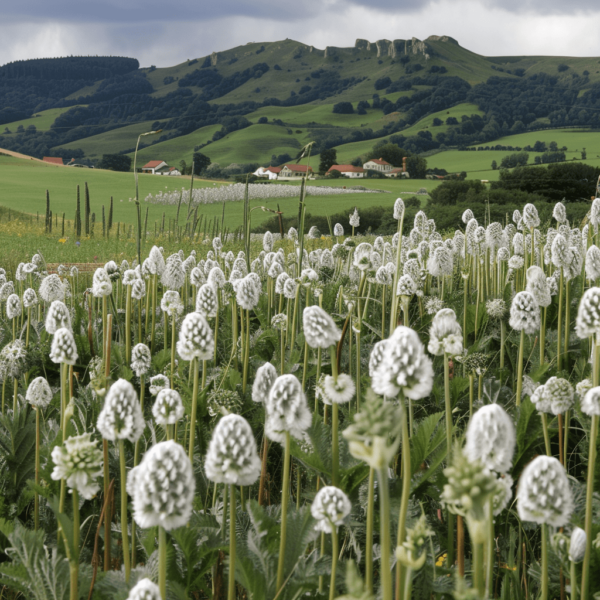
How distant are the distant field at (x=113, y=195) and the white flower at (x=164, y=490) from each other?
1904cm

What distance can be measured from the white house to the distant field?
A: 7115cm

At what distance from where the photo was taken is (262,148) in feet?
619

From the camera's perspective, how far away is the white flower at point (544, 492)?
1.37 metres

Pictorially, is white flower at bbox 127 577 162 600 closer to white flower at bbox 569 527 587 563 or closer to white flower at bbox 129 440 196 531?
white flower at bbox 129 440 196 531

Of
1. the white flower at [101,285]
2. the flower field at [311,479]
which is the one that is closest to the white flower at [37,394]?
the flower field at [311,479]

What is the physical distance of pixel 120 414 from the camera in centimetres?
178

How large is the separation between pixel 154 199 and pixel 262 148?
153 meters

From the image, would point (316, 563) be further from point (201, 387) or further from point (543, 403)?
point (201, 387)

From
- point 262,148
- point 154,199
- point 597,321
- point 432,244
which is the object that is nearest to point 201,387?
point 597,321

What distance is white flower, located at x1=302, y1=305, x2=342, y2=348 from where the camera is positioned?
212cm

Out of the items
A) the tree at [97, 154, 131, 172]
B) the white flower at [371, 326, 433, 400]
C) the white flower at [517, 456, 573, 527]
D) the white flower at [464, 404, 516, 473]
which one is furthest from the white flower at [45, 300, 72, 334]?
the tree at [97, 154, 131, 172]

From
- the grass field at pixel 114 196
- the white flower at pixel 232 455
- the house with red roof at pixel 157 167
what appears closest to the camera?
the white flower at pixel 232 455

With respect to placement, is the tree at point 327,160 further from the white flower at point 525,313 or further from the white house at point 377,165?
the white flower at point 525,313

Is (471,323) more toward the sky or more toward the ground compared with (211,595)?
more toward the sky
